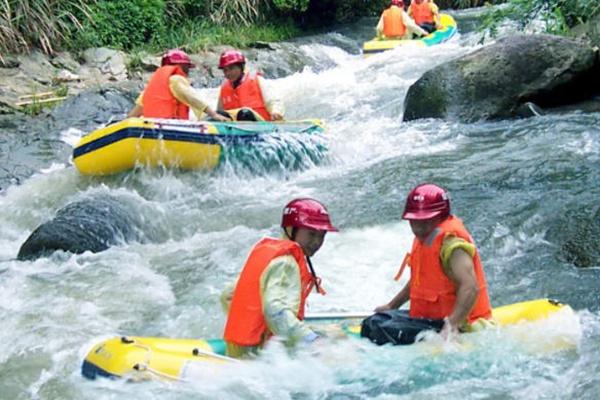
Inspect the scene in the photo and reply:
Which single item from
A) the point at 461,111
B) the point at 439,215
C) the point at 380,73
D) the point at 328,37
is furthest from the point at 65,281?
the point at 328,37

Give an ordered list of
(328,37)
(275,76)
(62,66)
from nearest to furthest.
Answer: (62,66) → (275,76) → (328,37)

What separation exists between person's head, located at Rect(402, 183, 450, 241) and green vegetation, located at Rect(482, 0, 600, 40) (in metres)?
7.14

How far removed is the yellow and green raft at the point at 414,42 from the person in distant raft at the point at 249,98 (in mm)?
6428

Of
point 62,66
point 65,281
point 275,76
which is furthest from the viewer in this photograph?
point 275,76

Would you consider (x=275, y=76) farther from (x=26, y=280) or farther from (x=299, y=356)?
(x=299, y=356)

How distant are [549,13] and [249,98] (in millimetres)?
4731

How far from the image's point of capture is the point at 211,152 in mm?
9047

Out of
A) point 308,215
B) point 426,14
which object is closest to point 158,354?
point 308,215

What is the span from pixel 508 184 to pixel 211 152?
118 inches

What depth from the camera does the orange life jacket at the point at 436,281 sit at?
14.5ft

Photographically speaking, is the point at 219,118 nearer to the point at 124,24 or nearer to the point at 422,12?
the point at 124,24

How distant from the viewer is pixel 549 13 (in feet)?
39.4

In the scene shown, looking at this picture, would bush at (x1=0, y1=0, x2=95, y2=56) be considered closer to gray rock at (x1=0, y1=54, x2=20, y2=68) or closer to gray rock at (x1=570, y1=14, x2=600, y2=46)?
gray rock at (x1=0, y1=54, x2=20, y2=68)

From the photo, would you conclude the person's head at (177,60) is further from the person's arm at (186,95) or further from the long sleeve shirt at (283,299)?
the long sleeve shirt at (283,299)
